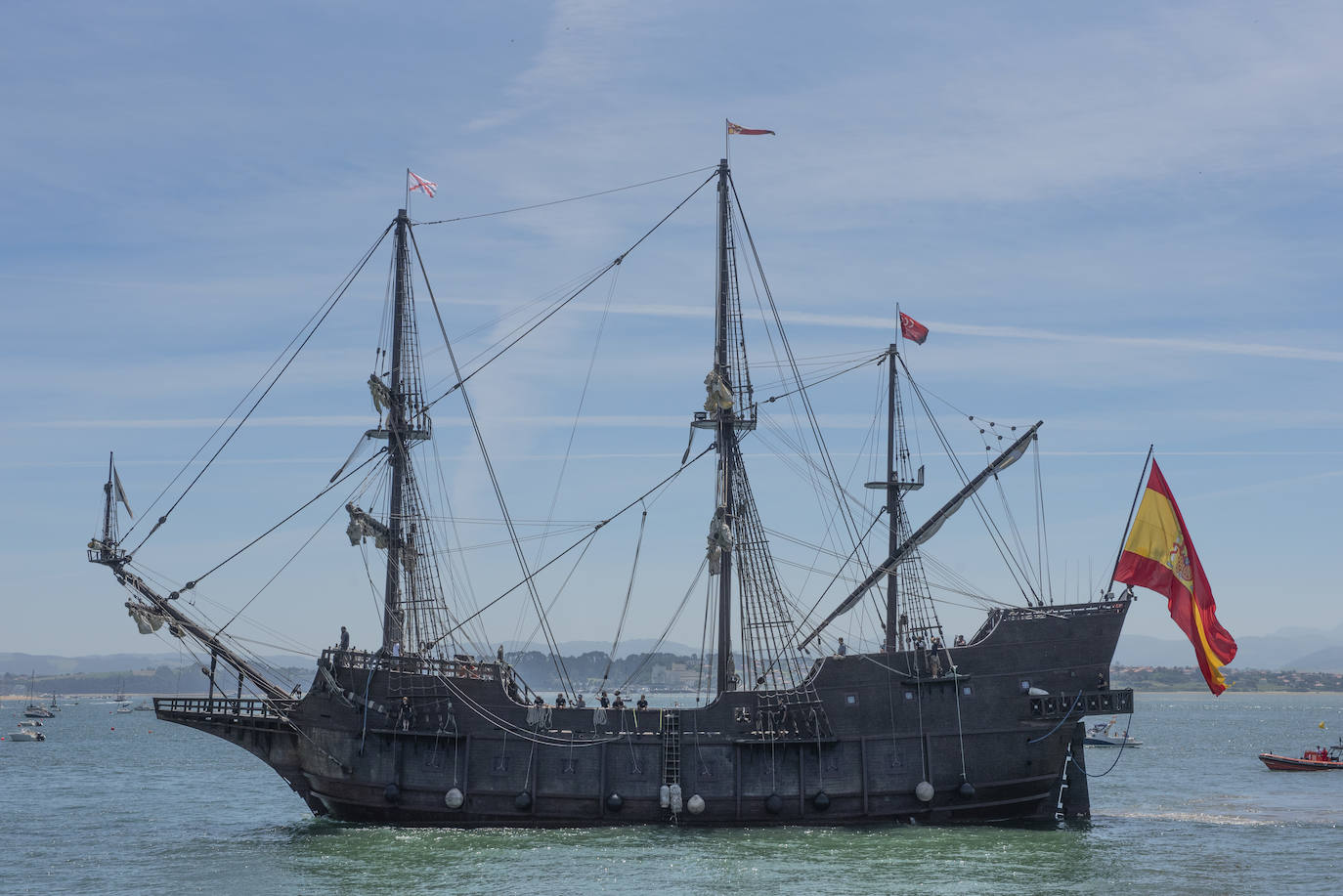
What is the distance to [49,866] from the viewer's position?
1220 inches

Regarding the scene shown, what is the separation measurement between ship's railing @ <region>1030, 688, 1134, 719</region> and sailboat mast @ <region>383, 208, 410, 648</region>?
59.0 feet

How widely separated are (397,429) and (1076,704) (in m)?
20.4

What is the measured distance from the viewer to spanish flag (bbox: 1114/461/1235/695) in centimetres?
3472

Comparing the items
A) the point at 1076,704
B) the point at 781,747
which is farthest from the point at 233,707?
the point at 1076,704

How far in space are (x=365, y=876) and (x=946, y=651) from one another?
15692 mm

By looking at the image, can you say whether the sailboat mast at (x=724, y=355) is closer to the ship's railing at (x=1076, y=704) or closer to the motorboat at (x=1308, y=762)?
the ship's railing at (x=1076, y=704)

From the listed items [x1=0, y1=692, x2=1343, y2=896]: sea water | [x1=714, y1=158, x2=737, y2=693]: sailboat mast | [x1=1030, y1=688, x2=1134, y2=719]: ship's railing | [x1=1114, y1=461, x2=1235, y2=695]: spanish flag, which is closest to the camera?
[x1=0, y1=692, x2=1343, y2=896]: sea water

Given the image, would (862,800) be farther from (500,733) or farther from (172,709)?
(172,709)

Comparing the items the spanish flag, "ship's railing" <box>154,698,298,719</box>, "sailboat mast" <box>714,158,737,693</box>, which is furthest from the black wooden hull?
"sailboat mast" <box>714,158,737,693</box>

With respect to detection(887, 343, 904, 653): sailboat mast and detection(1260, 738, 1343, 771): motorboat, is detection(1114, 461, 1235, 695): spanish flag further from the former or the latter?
detection(1260, 738, 1343, 771): motorboat

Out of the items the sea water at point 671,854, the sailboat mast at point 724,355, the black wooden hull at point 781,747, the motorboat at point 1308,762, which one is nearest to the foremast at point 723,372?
the sailboat mast at point 724,355

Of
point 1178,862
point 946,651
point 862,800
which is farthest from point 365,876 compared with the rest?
point 1178,862

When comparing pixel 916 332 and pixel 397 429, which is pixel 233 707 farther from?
pixel 916 332

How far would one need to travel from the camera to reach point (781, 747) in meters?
34.0
